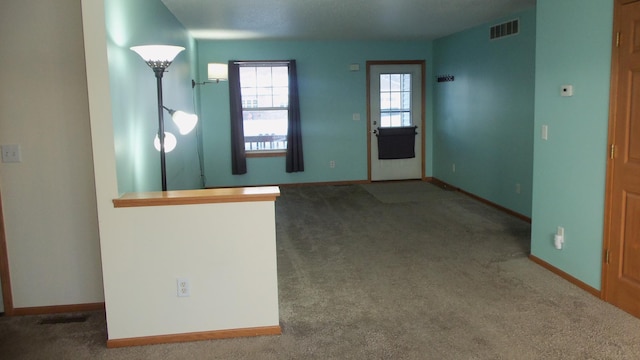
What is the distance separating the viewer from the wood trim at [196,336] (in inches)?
114

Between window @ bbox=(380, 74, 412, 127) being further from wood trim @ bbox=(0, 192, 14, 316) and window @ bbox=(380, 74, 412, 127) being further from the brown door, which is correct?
wood trim @ bbox=(0, 192, 14, 316)

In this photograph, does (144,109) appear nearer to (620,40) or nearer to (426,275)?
(426,275)

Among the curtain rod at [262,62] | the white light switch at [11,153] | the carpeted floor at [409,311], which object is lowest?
the carpeted floor at [409,311]

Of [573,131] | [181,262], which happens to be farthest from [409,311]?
[573,131]

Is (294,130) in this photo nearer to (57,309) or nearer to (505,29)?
(505,29)

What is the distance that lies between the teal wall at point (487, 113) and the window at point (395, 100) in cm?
45

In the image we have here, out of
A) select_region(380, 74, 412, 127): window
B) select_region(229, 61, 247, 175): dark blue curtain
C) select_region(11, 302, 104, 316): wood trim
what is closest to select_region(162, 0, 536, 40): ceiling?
select_region(229, 61, 247, 175): dark blue curtain

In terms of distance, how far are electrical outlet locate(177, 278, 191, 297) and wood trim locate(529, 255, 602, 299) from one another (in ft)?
8.58

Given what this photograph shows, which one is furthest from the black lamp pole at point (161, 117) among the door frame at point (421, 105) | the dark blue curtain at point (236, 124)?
the door frame at point (421, 105)

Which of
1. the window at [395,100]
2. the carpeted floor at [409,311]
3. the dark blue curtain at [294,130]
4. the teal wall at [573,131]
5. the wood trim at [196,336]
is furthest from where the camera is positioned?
the window at [395,100]

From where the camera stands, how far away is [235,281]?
116 inches

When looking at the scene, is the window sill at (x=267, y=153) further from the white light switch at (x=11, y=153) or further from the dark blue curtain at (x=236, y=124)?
the white light switch at (x=11, y=153)

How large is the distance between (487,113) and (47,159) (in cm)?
491

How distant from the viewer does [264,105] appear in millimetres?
7871
